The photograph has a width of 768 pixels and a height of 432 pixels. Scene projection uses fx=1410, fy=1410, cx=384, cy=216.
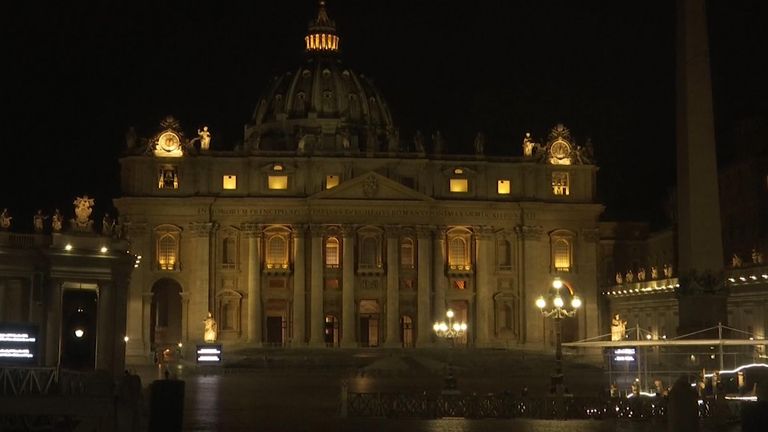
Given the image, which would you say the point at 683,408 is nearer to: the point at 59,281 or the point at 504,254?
the point at 59,281

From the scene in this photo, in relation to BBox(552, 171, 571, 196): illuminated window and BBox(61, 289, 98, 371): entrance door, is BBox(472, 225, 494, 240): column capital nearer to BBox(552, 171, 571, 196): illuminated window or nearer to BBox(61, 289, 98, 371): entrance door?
BBox(552, 171, 571, 196): illuminated window

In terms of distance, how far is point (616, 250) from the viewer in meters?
123

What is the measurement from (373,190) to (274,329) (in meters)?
13.3

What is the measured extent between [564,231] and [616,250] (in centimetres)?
1229

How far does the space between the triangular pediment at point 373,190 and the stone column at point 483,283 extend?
18.2ft

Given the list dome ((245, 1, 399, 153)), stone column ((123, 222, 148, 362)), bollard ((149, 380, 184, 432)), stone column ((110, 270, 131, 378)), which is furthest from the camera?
dome ((245, 1, 399, 153))

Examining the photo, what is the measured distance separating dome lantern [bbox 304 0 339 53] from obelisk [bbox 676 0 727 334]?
99.8 meters

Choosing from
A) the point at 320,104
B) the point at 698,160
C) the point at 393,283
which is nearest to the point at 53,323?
the point at 698,160

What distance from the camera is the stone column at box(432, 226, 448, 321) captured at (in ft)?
359

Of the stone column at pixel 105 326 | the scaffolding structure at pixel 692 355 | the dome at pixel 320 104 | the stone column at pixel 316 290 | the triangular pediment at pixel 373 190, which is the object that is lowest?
the scaffolding structure at pixel 692 355

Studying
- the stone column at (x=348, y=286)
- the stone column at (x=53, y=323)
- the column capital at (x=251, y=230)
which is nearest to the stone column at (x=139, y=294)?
the column capital at (x=251, y=230)

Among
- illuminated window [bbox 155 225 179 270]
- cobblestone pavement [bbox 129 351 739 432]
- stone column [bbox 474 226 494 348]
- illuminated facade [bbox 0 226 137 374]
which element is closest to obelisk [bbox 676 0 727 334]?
cobblestone pavement [bbox 129 351 739 432]

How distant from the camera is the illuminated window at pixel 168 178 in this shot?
10831cm

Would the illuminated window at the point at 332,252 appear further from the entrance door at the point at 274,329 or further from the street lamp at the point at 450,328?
the street lamp at the point at 450,328
